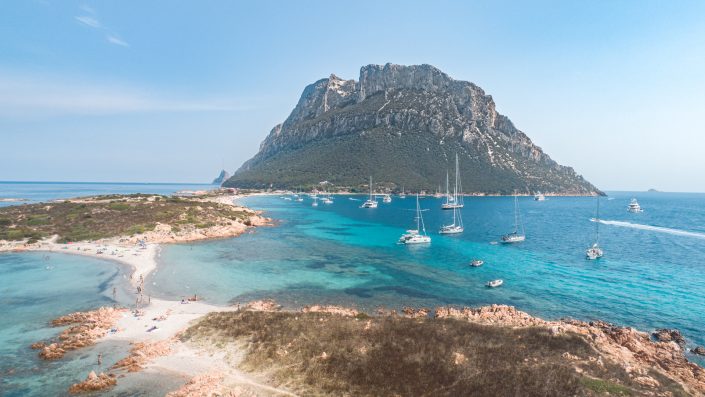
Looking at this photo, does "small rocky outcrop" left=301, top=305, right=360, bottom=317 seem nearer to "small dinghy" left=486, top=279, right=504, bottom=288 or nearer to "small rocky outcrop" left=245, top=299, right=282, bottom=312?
"small rocky outcrop" left=245, top=299, right=282, bottom=312

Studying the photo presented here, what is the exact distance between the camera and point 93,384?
72.7 feet

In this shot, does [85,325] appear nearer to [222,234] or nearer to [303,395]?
[303,395]

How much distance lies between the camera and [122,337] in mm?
29750

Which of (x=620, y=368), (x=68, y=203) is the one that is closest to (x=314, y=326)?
(x=620, y=368)

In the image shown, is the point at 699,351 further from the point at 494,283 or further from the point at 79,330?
the point at 79,330

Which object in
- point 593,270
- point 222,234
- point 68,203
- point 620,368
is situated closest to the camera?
point 620,368

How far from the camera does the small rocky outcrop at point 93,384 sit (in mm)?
21984

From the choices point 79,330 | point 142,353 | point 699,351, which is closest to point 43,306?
point 79,330

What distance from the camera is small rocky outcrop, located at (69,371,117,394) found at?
22.0 metres

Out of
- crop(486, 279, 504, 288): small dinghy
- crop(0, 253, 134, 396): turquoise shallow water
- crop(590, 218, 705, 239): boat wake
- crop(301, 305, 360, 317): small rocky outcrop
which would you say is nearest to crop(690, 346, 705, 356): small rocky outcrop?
crop(486, 279, 504, 288): small dinghy

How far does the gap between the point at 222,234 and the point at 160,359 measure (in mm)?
60358

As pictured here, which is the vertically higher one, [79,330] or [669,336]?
[79,330]

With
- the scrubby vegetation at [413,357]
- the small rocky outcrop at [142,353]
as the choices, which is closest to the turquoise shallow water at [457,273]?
the scrubby vegetation at [413,357]

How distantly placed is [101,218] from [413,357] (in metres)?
87.0
